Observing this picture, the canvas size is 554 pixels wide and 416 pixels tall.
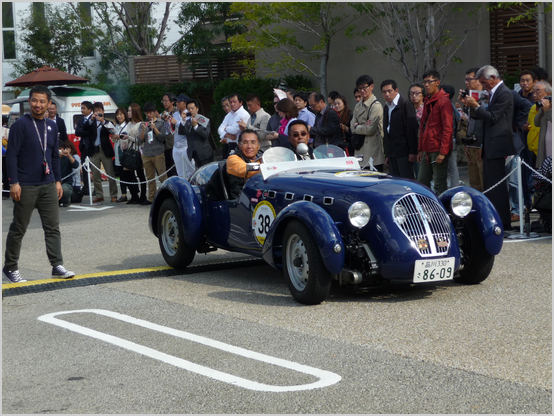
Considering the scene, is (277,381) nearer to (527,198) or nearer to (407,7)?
(527,198)

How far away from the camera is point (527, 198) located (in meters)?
10.5

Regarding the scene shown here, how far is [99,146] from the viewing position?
16891 mm

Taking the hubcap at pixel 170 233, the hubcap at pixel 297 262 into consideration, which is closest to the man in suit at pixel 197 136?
the hubcap at pixel 170 233

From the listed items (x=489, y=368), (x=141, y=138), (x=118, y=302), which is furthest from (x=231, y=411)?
(x=141, y=138)

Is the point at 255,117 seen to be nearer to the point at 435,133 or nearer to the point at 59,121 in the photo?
the point at 435,133

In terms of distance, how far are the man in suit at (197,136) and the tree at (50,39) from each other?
81.9 feet

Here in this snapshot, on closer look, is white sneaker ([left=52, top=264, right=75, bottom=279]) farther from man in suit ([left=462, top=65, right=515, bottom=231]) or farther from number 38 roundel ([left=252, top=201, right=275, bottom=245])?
man in suit ([left=462, top=65, right=515, bottom=231])

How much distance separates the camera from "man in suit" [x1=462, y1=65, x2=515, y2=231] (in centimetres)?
982

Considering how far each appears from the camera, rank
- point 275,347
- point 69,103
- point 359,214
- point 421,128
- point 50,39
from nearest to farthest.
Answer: point 275,347, point 359,214, point 421,128, point 69,103, point 50,39

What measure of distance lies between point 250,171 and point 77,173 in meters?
9.98

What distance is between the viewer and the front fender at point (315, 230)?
6211mm

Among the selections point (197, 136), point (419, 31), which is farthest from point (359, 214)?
point (419, 31)

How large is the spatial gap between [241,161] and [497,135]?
3.70m

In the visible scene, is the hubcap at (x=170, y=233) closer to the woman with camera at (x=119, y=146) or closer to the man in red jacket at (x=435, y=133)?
the man in red jacket at (x=435, y=133)
